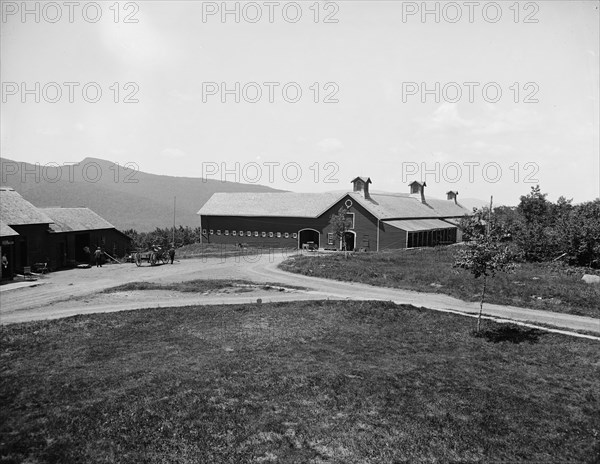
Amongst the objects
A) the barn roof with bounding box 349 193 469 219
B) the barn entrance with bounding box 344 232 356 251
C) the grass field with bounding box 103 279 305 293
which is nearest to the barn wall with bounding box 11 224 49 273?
the grass field with bounding box 103 279 305 293

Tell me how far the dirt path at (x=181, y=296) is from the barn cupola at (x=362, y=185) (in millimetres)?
26958

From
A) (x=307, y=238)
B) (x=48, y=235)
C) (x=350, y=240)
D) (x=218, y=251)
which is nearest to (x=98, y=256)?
(x=48, y=235)

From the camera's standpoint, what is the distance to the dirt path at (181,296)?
22.1 meters

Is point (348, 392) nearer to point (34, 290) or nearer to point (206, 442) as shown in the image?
point (206, 442)

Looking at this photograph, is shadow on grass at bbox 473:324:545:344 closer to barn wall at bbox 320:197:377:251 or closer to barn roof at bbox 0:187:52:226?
barn wall at bbox 320:197:377:251

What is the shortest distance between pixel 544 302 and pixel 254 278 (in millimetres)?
20380

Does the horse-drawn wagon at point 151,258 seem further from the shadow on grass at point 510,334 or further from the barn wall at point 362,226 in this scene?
the shadow on grass at point 510,334

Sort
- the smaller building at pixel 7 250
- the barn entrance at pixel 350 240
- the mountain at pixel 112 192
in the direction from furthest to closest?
the mountain at pixel 112 192 → the barn entrance at pixel 350 240 → the smaller building at pixel 7 250

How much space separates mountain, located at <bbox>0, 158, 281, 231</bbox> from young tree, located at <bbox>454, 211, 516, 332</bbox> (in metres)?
115

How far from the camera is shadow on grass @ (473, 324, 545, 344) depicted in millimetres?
18109

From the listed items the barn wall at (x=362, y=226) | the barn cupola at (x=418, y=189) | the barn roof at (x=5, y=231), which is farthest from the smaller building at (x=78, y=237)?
the barn cupola at (x=418, y=189)


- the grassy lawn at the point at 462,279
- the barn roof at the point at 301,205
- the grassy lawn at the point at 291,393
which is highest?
the barn roof at the point at 301,205

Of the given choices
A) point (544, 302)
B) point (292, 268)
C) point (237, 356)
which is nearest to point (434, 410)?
point (237, 356)

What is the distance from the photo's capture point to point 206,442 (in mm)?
8969
